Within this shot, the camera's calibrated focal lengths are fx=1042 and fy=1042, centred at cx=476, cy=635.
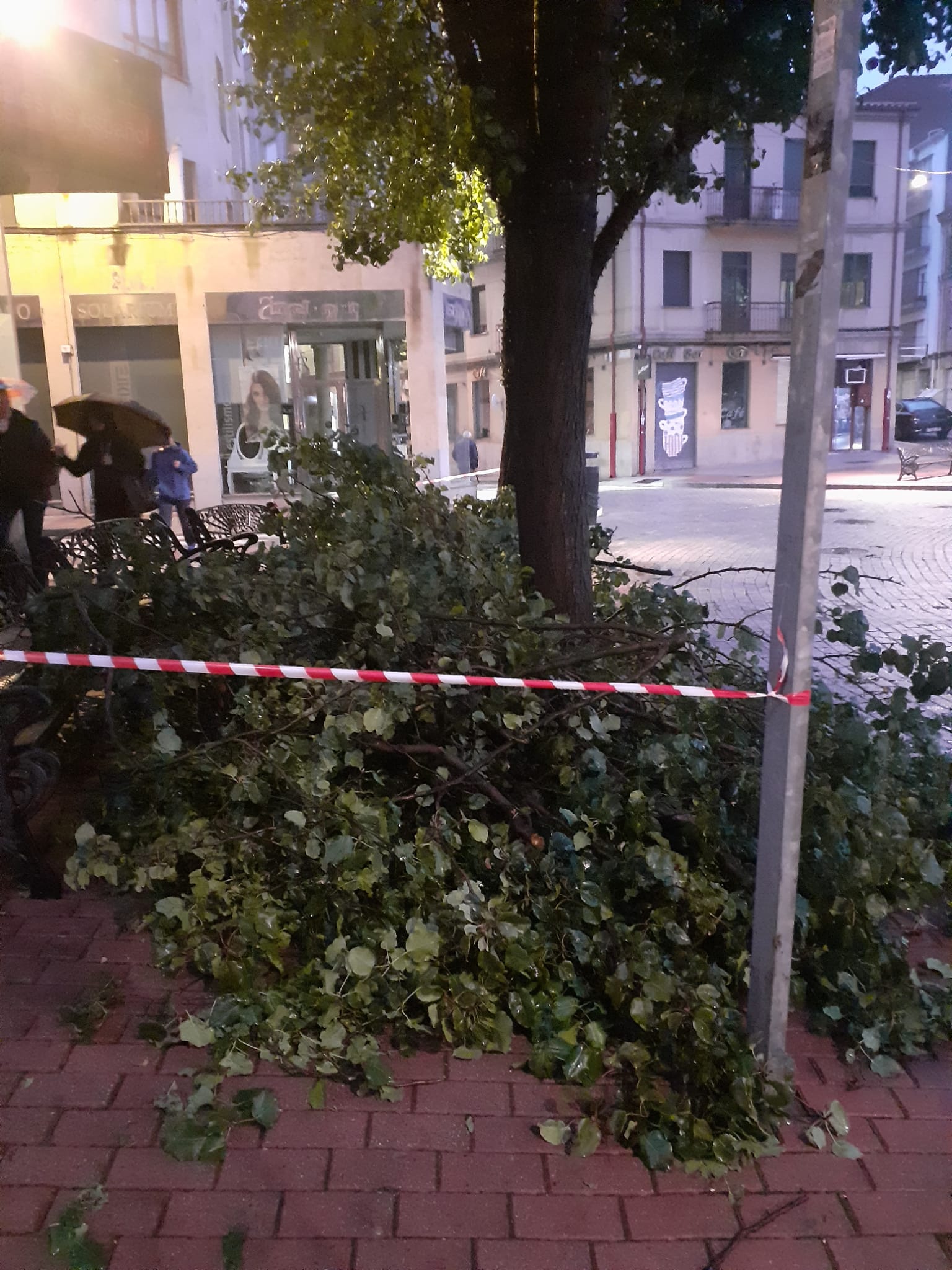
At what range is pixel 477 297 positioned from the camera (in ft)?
136

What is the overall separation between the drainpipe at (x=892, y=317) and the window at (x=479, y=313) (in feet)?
49.5

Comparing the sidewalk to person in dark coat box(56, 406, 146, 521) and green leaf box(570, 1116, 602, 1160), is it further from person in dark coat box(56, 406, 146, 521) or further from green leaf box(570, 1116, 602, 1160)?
green leaf box(570, 1116, 602, 1160)

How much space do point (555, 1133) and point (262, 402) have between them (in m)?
18.3

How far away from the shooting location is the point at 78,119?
6.74m

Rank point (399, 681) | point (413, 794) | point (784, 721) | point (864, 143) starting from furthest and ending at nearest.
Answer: point (864, 143)
point (413, 794)
point (399, 681)
point (784, 721)

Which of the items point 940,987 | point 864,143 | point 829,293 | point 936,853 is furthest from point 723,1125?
point 864,143

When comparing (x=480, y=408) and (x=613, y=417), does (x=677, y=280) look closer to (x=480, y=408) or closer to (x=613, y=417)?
(x=613, y=417)

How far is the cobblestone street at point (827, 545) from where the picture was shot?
9383mm

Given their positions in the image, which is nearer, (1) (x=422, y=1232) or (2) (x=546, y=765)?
(1) (x=422, y=1232)

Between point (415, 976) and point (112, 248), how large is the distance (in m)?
17.9

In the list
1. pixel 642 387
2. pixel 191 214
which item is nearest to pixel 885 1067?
pixel 191 214

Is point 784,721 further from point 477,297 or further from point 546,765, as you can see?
point 477,297

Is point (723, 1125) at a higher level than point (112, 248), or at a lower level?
lower

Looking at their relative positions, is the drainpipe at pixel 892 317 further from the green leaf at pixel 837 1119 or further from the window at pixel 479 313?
the green leaf at pixel 837 1119
